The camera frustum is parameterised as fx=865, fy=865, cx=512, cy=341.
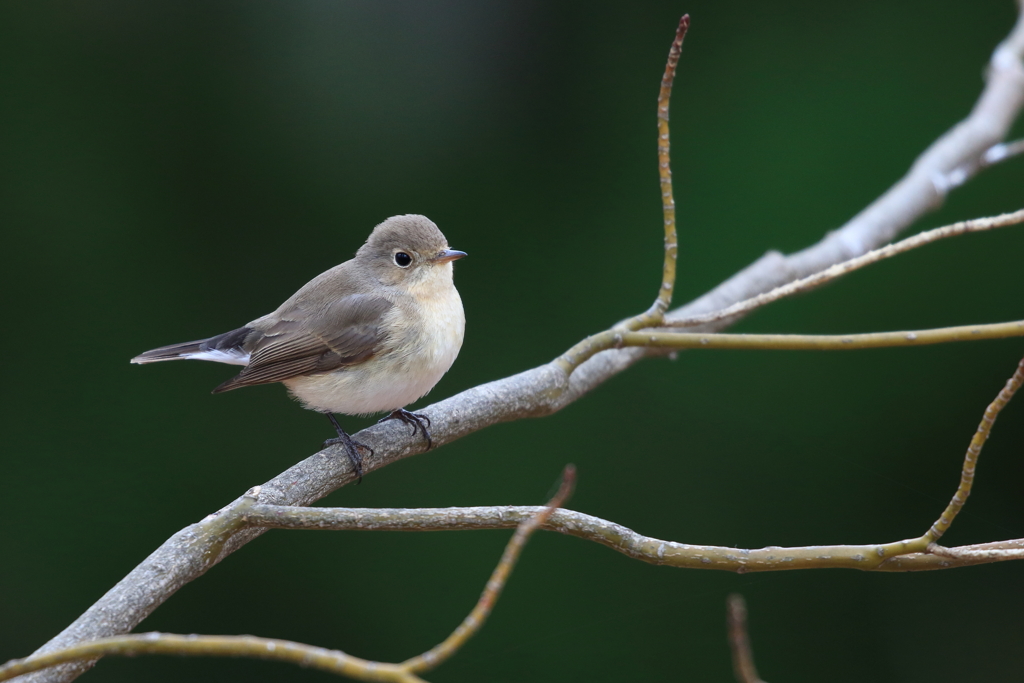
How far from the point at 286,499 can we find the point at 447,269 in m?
0.91

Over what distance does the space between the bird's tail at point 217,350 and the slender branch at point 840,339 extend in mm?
1171

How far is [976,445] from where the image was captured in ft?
3.76

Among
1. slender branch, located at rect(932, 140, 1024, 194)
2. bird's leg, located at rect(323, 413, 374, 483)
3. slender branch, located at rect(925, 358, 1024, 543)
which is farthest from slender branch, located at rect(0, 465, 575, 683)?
slender branch, located at rect(932, 140, 1024, 194)

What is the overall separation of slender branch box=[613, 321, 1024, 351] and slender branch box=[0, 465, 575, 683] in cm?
73

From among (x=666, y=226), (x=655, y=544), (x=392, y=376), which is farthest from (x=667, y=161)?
(x=392, y=376)

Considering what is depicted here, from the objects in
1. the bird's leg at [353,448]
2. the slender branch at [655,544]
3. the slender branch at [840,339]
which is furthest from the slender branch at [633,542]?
the bird's leg at [353,448]

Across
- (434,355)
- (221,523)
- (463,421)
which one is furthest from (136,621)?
(434,355)

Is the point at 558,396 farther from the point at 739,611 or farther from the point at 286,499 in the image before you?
the point at 739,611

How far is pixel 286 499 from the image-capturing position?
5.14 feet

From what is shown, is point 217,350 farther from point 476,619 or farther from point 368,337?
point 476,619

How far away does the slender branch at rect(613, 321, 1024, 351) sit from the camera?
1.37 m

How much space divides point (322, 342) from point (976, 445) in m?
1.50

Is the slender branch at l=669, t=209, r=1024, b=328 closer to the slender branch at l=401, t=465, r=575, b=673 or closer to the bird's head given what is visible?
the bird's head

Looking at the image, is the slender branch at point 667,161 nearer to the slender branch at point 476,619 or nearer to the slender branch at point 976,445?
the slender branch at point 976,445
